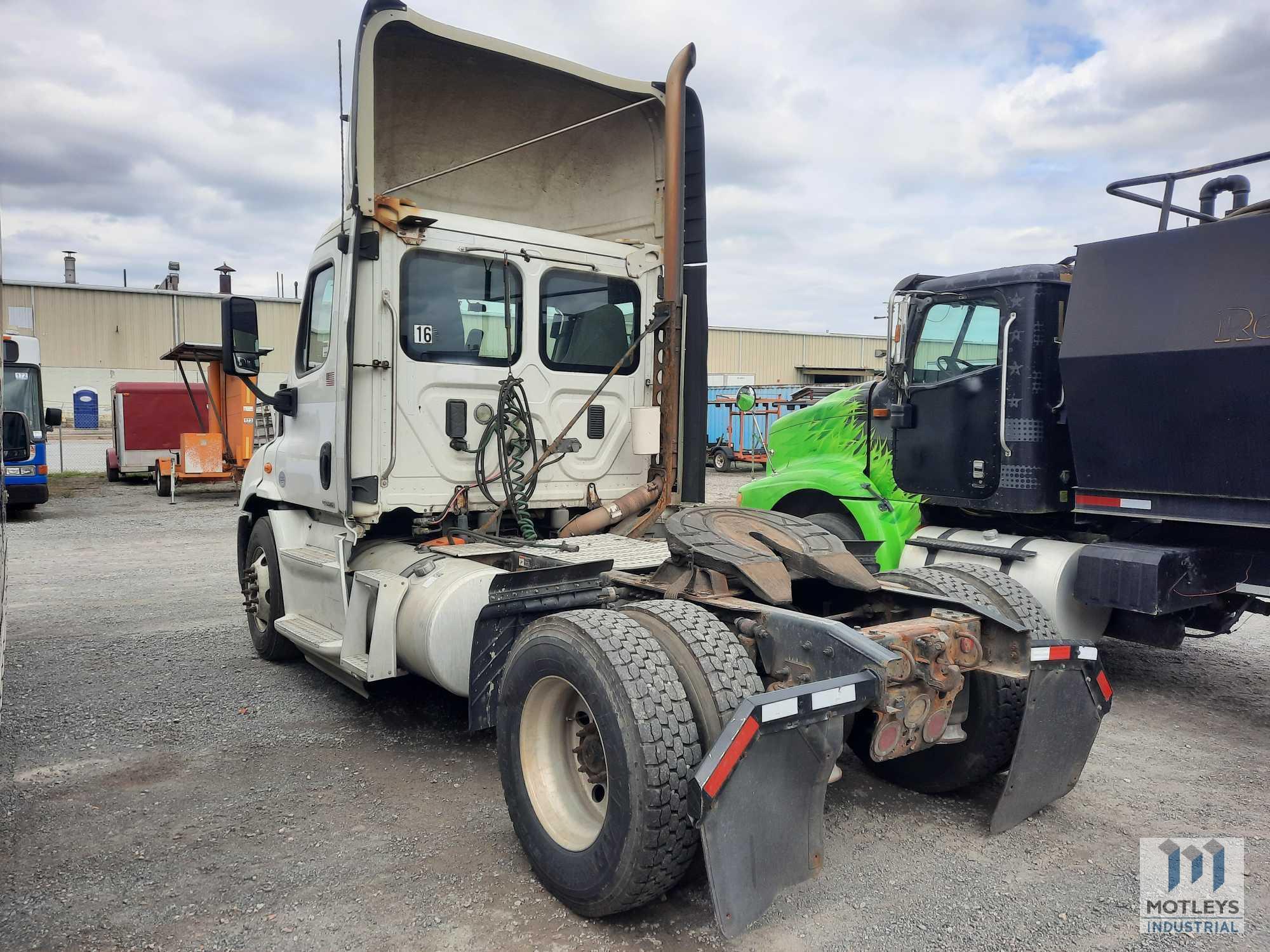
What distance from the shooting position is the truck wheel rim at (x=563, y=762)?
10.5 feet

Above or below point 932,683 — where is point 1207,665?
below

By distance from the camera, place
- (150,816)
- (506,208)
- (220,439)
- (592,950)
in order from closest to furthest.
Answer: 1. (592,950)
2. (150,816)
3. (506,208)
4. (220,439)

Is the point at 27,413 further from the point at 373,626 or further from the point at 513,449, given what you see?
the point at 373,626

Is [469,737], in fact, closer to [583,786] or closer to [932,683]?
[583,786]

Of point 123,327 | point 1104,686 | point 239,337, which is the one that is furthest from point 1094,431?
point 123,327

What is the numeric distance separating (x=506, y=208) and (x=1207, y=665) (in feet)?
19.0

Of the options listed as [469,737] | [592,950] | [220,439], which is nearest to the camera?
[592,950]

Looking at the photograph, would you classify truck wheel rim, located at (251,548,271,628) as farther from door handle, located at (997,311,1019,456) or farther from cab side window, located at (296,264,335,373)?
door handle, located at (997,311,1019,456)

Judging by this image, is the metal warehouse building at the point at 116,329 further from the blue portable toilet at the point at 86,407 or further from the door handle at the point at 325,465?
the door handle at the point at 325,465

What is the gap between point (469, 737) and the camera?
187 inches

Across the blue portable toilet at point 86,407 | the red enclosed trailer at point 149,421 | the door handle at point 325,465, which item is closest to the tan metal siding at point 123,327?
the blue portable toilet at point 86,407

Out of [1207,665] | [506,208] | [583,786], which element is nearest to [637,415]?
[506,208]

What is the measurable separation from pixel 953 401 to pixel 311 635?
14.6 ft

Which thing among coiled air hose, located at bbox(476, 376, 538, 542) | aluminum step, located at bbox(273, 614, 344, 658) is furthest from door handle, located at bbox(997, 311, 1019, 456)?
aluminum step, located at bbox(273, 614, 344, 658)
